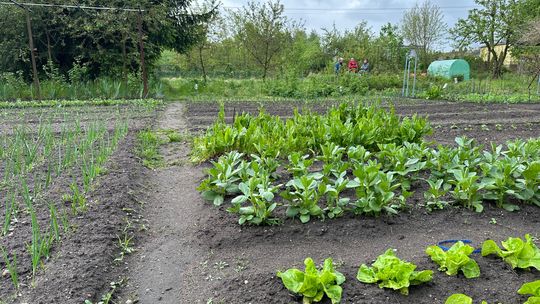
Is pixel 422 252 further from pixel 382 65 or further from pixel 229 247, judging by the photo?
pixel 382 65

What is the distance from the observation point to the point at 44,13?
577 inches

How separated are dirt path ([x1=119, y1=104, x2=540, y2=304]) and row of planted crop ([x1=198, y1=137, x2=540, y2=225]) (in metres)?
0.11

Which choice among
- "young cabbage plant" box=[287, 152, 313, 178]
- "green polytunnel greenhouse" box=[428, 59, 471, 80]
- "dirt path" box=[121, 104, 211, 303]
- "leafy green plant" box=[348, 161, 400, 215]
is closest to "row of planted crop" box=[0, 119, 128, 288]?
"dirt path" box=[121, 104, 211, 303]

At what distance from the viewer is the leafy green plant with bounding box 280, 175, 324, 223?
9.92 ft

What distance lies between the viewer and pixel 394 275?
7.23 ft

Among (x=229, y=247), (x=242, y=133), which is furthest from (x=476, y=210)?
(x=242, y=133)

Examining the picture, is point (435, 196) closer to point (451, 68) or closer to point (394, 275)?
point (394, 275)

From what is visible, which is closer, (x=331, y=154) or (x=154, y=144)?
(x=331, y=154)

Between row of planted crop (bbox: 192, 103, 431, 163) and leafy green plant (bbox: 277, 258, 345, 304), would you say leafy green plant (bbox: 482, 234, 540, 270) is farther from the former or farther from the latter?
row of planted crop (bbox: 192, 103, 431, 163)

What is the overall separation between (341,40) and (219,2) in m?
10.2

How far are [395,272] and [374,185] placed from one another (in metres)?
1.04

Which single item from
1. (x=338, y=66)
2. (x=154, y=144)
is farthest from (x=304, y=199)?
(x=338, y=66)

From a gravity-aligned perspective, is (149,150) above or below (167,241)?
above

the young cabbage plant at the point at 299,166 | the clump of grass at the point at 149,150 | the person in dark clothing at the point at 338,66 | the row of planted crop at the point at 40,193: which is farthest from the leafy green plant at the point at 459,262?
the person in dark clothing at the point at 338,66
